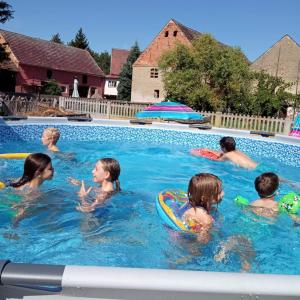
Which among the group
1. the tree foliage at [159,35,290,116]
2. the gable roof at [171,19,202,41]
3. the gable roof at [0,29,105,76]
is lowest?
the tree foliage at [159,35,290,116]

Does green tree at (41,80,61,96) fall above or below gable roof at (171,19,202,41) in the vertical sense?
below

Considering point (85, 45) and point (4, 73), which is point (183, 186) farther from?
point (85, 45)

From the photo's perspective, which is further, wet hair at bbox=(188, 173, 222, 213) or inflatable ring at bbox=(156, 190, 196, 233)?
inflatable ring at bbox=(156, 190, 196, 233)

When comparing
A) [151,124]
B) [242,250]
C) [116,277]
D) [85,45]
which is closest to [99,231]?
[242,250]

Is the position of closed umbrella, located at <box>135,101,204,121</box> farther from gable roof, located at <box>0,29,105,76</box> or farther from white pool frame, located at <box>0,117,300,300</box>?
gable roof, located at <box>0,29,105,76</box>

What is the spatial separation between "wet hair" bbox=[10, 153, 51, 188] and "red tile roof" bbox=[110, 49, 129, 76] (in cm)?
6140

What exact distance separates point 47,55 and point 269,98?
27015mm

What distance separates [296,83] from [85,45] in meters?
46.7

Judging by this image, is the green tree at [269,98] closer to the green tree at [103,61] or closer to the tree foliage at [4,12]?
the tree foliage at [4,12]

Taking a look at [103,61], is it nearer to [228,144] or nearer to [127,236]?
[228,144]

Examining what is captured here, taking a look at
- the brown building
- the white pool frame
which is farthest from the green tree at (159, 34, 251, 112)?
the white pool frame

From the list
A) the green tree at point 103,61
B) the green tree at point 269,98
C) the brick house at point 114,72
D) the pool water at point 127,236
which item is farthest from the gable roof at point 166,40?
the green tree at point 103,61

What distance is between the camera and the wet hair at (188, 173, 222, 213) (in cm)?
377

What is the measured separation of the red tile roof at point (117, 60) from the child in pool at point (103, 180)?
61266 mm
